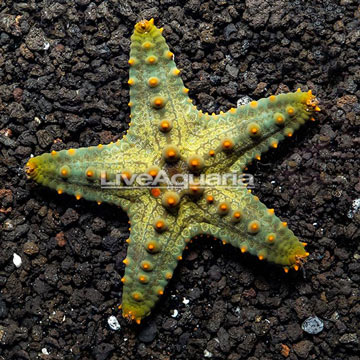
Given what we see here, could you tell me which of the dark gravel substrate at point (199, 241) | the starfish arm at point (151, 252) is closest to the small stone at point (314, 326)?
the dark gravel substrate at point (199, 241)

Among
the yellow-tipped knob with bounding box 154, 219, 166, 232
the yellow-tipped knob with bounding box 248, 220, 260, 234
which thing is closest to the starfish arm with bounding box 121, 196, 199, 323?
the yellow-tipped knob with bounding box 154, 219, 166, 232

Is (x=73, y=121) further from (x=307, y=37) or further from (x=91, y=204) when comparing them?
(x=307, y=37)

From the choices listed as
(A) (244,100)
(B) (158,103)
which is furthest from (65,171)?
(A) (244,100)

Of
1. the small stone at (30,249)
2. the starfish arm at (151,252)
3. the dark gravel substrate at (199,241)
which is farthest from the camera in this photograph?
the small stone at (30,249)

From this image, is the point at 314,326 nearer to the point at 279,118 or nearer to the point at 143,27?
the point at 279,118

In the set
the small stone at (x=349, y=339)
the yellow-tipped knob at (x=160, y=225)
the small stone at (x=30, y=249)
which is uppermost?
the yellow-tipped knob at (x=160, y=225)

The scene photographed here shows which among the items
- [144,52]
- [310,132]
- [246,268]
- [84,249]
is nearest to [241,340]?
[246,268]

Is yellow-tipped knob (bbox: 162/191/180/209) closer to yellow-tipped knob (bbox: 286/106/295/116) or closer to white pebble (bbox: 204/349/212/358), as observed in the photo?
yellow-tipped knob (bbox: 286/106/295/116)

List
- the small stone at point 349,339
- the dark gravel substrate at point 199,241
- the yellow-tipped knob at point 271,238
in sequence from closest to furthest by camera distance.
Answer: the yellow-tipped knob at point 271,238 < the small stone at point 349,339 < the dark gravel substrate at point 199,241

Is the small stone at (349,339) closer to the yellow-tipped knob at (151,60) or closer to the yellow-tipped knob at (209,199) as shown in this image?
the yellow-tipped knob at (209,199)
